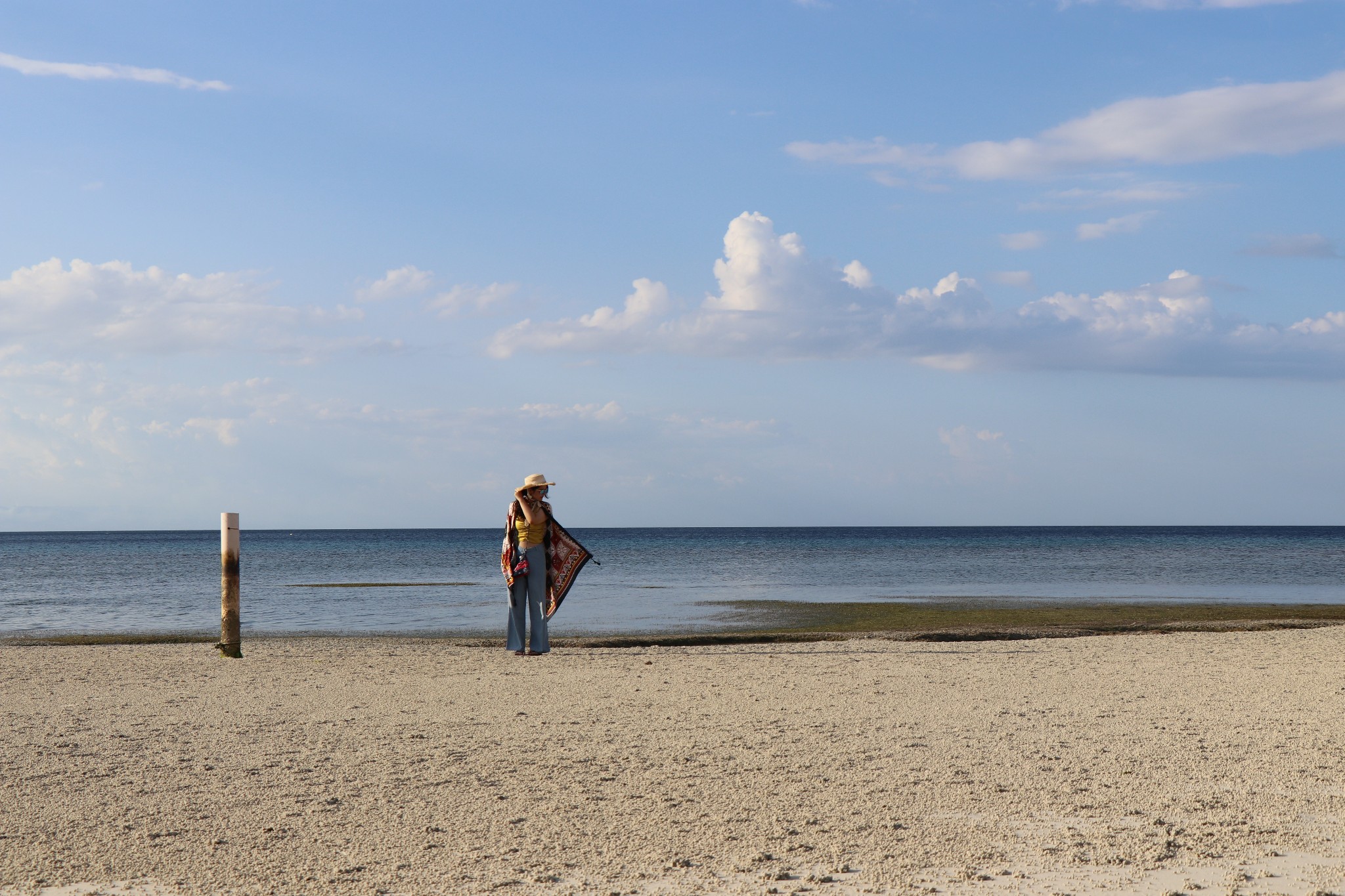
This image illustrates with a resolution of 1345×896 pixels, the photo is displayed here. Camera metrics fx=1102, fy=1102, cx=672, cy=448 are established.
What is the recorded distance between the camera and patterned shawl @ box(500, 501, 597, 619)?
13.1 m

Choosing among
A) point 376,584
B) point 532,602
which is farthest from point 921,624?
point 376,584

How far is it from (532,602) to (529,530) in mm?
860

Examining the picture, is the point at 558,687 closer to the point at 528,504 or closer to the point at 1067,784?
the point at 528,504

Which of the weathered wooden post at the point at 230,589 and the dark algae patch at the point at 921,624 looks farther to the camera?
the dark algae patch at the point at 921,624

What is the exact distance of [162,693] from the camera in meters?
9.77

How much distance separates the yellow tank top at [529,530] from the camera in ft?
42.7

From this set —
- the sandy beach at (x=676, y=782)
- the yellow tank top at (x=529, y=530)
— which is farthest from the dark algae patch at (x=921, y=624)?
the sandy beach at (x=676, y=782)

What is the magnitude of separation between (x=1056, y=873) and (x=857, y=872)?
822mm

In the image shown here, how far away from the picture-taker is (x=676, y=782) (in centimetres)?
621

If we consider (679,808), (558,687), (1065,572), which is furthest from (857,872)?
(1065,572)

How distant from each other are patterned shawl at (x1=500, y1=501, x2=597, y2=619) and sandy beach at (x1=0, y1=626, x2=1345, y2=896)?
1.98 metres

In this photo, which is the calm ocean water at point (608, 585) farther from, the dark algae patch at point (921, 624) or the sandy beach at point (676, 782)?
the sandy beach at point (676, 782)

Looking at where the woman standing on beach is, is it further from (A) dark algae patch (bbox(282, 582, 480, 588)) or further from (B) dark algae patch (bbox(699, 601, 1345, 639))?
(A) dark algae patch (bbox(282, 582, 480, 588))

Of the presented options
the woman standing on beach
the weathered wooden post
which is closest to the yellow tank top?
the woman standing on beach
